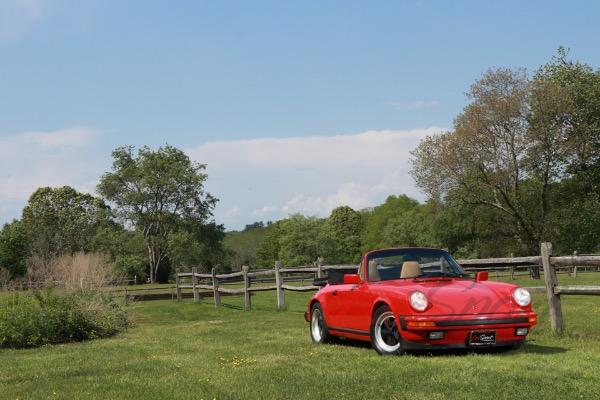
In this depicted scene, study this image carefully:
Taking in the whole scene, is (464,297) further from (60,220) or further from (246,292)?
(60,220)

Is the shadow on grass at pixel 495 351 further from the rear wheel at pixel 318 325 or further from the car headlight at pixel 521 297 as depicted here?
the rear wheel at pixel 318 325

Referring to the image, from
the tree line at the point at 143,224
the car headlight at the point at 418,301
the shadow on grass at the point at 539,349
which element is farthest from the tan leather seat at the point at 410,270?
the tree line at the point at 143,224

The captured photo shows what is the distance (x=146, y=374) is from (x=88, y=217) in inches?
2999

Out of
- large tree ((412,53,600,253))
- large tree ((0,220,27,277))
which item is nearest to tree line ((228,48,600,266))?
large tree ((412,53,600,253))

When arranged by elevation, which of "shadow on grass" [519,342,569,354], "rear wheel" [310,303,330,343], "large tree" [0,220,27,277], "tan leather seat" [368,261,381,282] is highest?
"large tree" [0,220,27,277]

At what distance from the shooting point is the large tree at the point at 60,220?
76.9 m

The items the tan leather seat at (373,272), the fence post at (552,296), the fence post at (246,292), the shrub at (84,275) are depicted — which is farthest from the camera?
the fence post at (246,292)

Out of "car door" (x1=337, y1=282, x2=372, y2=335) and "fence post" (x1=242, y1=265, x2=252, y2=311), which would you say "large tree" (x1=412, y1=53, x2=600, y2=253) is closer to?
"fence post" (x1=242, y1=265, x2=252, y2=311)

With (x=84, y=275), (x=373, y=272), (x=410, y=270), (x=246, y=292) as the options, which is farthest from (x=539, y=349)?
(x=246, y=292)

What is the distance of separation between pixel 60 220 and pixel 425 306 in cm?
7696

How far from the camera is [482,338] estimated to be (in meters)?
8.48

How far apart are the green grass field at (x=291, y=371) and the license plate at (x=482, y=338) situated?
0.58ft

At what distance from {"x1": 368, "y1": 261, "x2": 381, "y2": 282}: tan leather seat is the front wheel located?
2.32 feet

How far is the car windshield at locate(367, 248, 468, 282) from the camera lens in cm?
973
